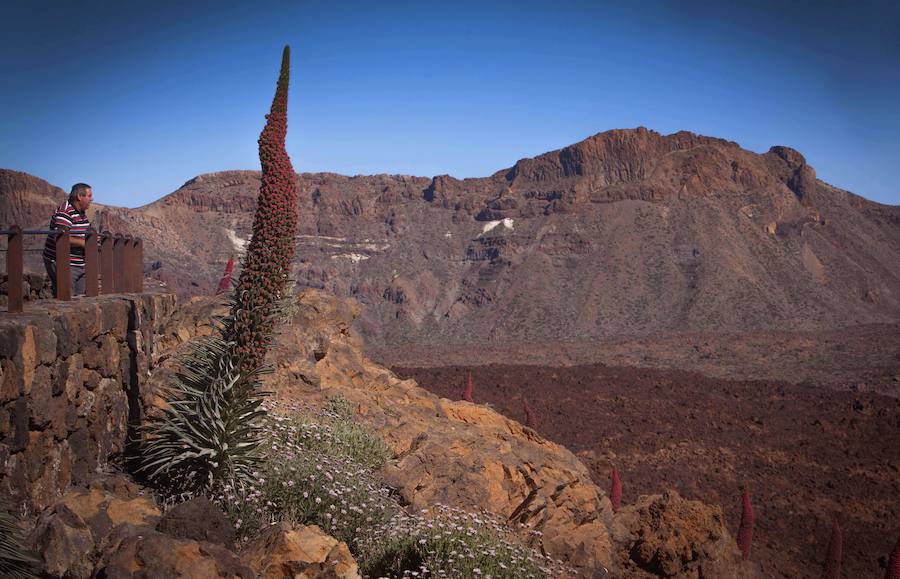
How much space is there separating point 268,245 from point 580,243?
7040cm

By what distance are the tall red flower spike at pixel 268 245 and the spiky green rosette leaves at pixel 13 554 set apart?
1.69 m

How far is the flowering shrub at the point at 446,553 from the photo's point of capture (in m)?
5.12

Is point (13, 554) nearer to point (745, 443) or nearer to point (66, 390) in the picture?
point (66, 390)

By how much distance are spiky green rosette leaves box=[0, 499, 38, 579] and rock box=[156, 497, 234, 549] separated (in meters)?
0.83

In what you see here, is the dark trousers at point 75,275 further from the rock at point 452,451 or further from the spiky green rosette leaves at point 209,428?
the rock at point 452,451

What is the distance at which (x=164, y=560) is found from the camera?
4.15m

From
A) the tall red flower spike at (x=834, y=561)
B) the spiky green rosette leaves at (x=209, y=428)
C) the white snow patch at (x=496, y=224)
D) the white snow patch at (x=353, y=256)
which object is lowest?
the tall red flower spike at (x=834, y=561)

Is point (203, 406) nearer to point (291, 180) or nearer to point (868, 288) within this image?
point (291, 180)

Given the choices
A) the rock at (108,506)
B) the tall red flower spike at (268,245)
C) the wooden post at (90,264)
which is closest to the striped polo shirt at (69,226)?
the wooden post at (90,264)

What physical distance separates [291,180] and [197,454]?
1.97 meters

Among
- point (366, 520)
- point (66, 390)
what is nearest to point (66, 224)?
point (66, 390)

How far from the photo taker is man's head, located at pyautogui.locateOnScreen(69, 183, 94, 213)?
7523 mm

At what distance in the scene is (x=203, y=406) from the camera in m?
5.39

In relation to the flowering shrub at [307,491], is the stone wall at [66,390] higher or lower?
higher
